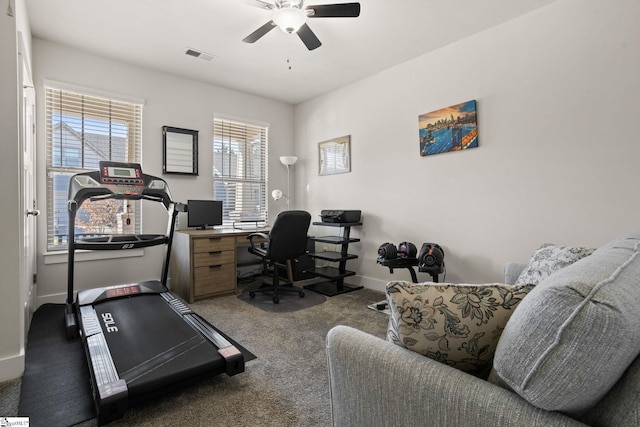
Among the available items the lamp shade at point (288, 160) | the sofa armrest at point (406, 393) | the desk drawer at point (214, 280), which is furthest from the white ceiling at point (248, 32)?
the sofa armrest at point (406, 393)

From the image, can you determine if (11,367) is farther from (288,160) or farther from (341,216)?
(288,160)

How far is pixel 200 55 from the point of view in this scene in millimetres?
3479

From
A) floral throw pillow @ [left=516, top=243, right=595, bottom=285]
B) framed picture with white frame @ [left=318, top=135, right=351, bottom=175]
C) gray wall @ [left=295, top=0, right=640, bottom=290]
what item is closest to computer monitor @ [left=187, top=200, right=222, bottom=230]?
framed picture with white frame @ [left=318, top=135, right=351, bottom=175]

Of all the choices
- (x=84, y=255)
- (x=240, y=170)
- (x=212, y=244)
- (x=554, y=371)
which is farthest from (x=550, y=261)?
(x=84, y=255)

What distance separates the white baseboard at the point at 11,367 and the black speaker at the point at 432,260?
3.04m

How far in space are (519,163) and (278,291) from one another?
2.77 m

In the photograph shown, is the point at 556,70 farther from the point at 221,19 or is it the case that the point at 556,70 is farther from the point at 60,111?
the point at 60,111

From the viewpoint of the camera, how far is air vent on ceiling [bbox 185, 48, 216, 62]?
338 centimetres

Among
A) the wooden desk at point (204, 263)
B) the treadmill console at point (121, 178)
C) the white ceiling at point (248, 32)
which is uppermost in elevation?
the white ceiling at point (248, 32)

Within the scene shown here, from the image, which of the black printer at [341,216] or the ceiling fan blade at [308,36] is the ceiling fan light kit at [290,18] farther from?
the black printer at [341,216]

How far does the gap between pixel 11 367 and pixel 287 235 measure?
2.23 m

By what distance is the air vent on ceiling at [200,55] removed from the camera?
11.1 ft

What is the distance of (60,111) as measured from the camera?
3.30 metres

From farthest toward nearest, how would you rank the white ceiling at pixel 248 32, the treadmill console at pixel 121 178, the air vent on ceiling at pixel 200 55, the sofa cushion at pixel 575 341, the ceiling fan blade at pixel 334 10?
1. the air vent on ceiling at pixel 200 55
2. the treadmill console at pixel 121 178
3. the white ceiling at pixel 248 32
4. the ceiling fan blade at pixel 334 10
5. the sofa cushion at pixel 575 341
